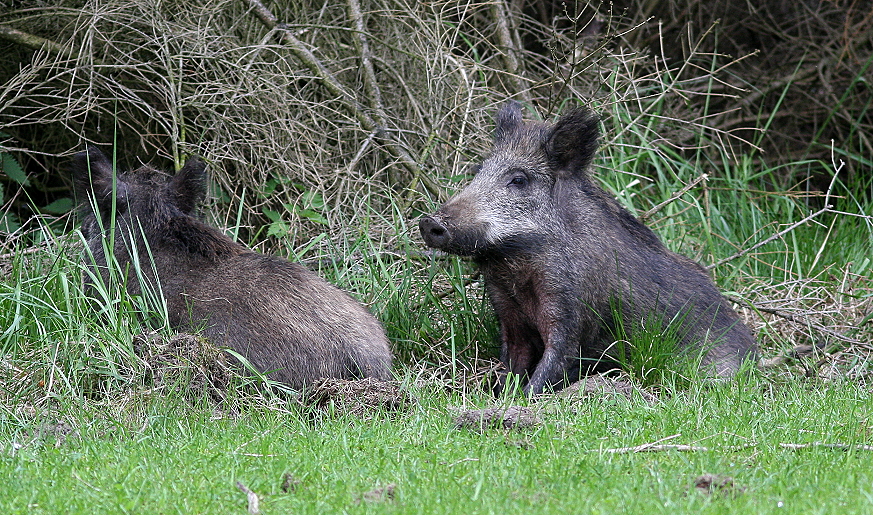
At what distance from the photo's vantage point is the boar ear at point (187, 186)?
20.2 ft

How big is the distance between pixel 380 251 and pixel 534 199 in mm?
1408

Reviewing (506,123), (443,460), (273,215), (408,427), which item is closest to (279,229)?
(273,215)

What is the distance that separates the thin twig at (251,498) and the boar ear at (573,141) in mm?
3086

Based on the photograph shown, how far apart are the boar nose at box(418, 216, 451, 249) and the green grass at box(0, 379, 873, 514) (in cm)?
94

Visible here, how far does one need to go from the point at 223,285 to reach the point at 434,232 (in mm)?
1123

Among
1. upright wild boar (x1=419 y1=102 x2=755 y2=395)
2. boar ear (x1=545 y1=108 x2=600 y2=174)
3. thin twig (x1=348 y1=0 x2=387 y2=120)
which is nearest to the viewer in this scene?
upright wild boar (x1=419 y1=102 x2=755 y2=395)

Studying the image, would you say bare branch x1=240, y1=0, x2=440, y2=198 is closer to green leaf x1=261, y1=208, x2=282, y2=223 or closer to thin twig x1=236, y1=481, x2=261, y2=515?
green leaf x1=261, y1=208, x2=282, y2=223

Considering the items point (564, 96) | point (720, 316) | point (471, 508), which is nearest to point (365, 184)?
point (564, 96)

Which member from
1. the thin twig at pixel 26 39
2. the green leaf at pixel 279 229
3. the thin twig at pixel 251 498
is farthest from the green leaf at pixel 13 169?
the thin twig at pixel 251 498

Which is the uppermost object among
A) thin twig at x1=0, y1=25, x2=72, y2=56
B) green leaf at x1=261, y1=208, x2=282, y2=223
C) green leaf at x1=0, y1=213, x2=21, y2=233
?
thin twig at x1=0, y1=25, x2=72, y2=56

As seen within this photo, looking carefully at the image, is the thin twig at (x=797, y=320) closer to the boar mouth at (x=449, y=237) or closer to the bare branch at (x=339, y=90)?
the boar mouth at (x=449, y=237)

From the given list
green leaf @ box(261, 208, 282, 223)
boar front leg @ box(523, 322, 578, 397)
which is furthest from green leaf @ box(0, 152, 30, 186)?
boar front leg @ box(523, 322, 578, 397)

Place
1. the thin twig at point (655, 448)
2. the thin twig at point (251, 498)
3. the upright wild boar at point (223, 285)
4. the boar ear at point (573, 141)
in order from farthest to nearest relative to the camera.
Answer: the boar ear at point (573, 141), the upright wild boar at point (223, 285), the thin twig at point (655, 448), the thin twig at point (251, 498)

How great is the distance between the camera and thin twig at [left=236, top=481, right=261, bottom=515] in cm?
338
